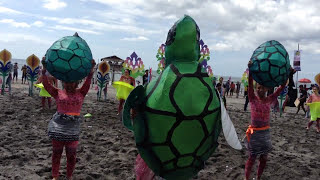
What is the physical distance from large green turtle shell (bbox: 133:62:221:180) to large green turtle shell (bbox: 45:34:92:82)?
1.68m

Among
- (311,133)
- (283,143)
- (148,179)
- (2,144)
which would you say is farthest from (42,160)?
(311,133)

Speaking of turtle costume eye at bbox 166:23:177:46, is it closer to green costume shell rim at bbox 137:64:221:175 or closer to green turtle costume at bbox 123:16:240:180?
green turtle costume at bbox 123:16:240:180

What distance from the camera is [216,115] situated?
6.42ft

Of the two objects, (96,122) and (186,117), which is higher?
(186,117)

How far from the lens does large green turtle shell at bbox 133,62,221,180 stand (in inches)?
73.3

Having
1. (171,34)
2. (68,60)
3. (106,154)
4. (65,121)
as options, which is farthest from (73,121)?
(106,154)

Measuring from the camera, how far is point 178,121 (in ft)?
6.07

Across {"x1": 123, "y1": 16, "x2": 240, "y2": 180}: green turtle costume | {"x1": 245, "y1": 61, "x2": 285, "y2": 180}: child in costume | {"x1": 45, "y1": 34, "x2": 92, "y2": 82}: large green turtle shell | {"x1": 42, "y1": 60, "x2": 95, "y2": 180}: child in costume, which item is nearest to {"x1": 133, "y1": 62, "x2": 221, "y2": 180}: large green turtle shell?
{"x1": 123, "y1": 16, "x2": 240, "y2": 180}: green turtle costume

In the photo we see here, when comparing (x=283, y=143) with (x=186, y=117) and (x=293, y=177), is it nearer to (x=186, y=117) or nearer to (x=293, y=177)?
(x=293, y=177)

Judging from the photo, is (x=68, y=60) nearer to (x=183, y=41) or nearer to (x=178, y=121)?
(x=183, y=41)

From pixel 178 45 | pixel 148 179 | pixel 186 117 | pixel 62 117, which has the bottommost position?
pixel 148 179

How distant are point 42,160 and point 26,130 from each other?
2.45 metres

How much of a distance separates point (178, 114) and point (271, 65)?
2170mm

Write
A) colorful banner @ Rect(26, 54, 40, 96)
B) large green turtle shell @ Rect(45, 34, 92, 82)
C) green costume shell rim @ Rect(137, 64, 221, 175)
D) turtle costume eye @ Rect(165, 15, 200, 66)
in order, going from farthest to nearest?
1. colorful banner @ Rect(26, 54, 40, 96)
2. large green turtle shell @ Rect(45, 34, 92, 82)
3. turtle costume eye @ Rect(165, 15, 200, 66)
4. green costume shell rim @ Rect(137, 64, 221, 175)
